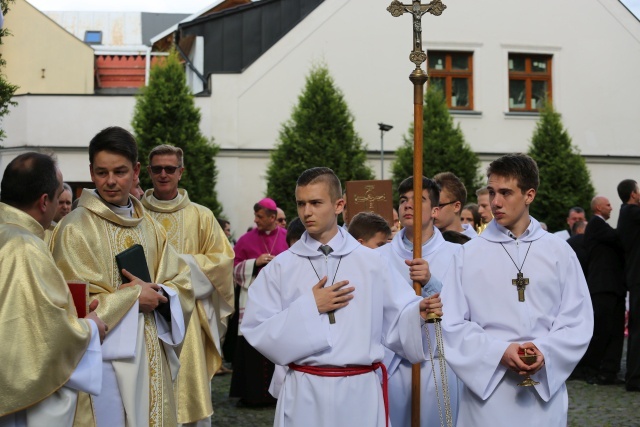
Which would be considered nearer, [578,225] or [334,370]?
[334,370]

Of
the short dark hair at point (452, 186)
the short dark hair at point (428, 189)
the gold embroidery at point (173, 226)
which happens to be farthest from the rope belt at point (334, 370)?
the short dark hair at point (452, 186)

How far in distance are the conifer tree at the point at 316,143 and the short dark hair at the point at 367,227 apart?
48.1ft

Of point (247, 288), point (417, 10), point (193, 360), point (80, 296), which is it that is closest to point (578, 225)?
point (247, 288)

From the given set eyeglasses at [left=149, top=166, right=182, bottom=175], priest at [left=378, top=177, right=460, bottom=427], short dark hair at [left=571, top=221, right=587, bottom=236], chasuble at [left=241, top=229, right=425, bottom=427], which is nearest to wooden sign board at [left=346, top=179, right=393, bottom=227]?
eyeglasses at [left=149, top=166, right=182, bottom=175]

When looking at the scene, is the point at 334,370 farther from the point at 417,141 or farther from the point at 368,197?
the point at 368,197

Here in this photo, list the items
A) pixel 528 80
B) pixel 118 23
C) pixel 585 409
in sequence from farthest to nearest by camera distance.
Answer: pixel 118 23 → pixel 528 80 → pixel 585 409

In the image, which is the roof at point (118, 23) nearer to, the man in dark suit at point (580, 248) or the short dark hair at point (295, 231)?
the man in dark suit at point (580, 248)

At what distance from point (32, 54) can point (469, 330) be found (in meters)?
26.1

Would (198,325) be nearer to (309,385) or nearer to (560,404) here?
(309,385)

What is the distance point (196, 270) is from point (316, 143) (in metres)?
14.6

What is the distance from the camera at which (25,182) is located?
4.15m

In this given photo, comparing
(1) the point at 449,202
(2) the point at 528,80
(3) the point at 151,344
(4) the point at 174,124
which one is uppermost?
(2) the point at 528,80

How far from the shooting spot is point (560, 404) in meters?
4.68

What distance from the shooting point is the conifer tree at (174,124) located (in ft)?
68.6
